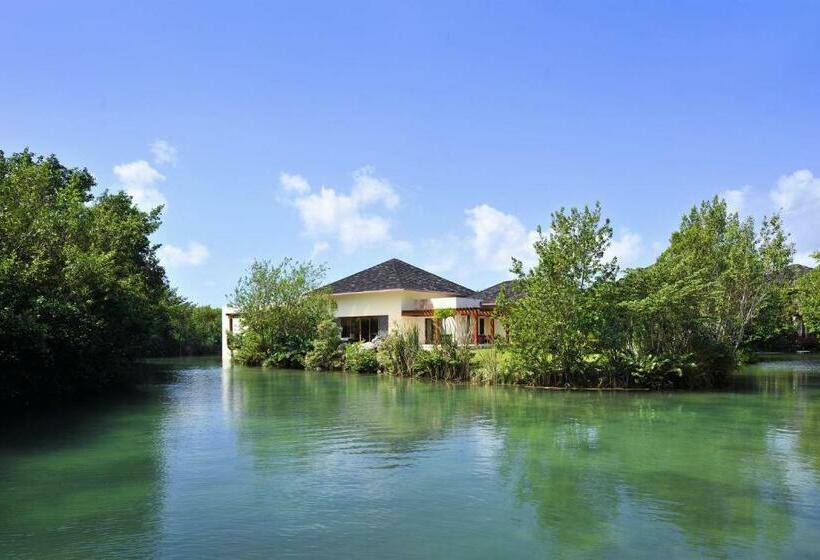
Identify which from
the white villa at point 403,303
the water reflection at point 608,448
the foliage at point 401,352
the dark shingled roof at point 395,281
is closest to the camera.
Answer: the water reflection at point 608,448

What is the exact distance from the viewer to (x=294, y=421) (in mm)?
14492

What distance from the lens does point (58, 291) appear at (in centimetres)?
1702

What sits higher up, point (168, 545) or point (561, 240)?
point (561, 240)

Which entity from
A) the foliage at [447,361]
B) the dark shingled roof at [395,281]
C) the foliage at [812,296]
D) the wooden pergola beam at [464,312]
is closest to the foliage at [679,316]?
the foliage at [812,296]

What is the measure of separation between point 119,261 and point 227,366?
14063mm

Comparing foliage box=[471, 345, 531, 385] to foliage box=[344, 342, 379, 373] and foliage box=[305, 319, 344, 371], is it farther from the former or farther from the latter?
foliage box=[305, 319, 344, 371]

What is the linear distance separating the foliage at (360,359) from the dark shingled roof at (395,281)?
19.4 ft

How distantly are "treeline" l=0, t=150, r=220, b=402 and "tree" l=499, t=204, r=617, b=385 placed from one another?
1243 centimetres

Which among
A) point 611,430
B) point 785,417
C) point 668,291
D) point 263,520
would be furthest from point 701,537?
point 668,291

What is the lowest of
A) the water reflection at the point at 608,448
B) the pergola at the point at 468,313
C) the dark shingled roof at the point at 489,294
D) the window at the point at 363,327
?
the water reflection at the point at 608,448

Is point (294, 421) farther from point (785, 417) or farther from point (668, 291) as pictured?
point (668, 291)

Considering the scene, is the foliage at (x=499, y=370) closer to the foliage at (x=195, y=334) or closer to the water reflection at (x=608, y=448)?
the water reflection at (x=608, y=448)

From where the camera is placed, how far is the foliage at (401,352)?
25984 mm

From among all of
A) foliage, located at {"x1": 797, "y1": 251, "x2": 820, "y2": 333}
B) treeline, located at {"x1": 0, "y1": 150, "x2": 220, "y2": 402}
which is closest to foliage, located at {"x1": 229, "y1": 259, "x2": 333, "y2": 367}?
treeline, located at {"x1": 0, "y1": 150, "x2": 220, "y2": 402}
